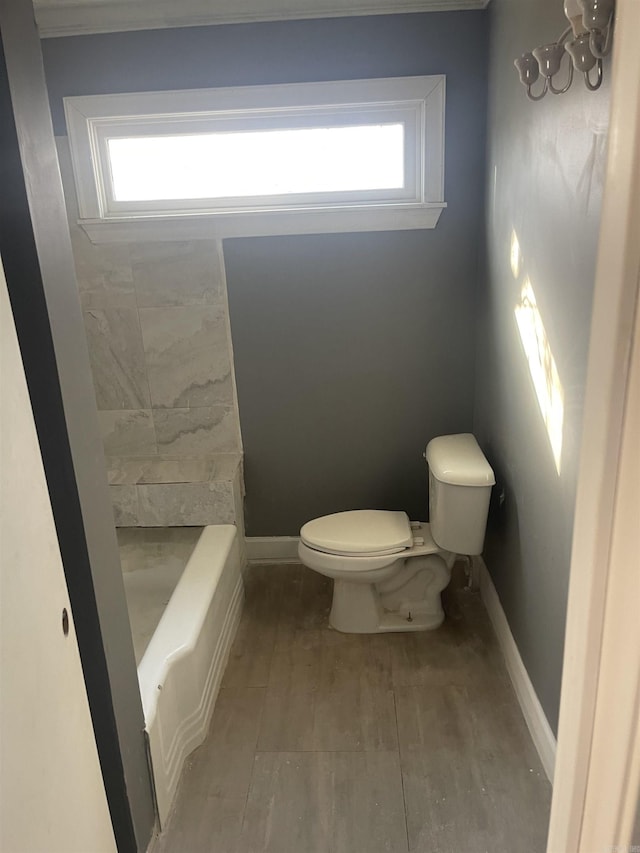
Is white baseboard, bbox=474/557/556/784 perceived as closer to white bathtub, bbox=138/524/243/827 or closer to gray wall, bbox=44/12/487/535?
gray wall, bbox=44/12/487/535

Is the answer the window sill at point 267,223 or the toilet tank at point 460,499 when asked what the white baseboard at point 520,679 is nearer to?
the toilet tank at point 460,499

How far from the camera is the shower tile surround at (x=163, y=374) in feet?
8.94

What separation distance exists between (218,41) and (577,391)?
1945 mm

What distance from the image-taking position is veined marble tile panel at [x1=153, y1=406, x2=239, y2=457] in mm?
2910

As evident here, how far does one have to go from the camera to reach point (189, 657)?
1.99 meters

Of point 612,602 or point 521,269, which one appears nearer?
point 612,602

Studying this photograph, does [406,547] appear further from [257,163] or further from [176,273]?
[257,163]

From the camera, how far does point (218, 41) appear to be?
2432 mm

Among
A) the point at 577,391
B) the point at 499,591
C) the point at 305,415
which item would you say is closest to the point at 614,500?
the point at 577,391

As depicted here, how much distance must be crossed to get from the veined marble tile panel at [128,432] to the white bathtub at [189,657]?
1.77ft

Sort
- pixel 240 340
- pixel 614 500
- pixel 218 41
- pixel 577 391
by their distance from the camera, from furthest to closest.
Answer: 1. pixel 240 340
2. pixel 218 41
3. pixel 577 391
4. pixel 614 500

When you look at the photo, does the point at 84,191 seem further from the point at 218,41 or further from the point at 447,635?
the point at 447,635

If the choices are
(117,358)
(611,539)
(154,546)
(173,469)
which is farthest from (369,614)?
(611,539)

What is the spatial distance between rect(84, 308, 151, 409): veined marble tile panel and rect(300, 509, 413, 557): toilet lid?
1009 mm
